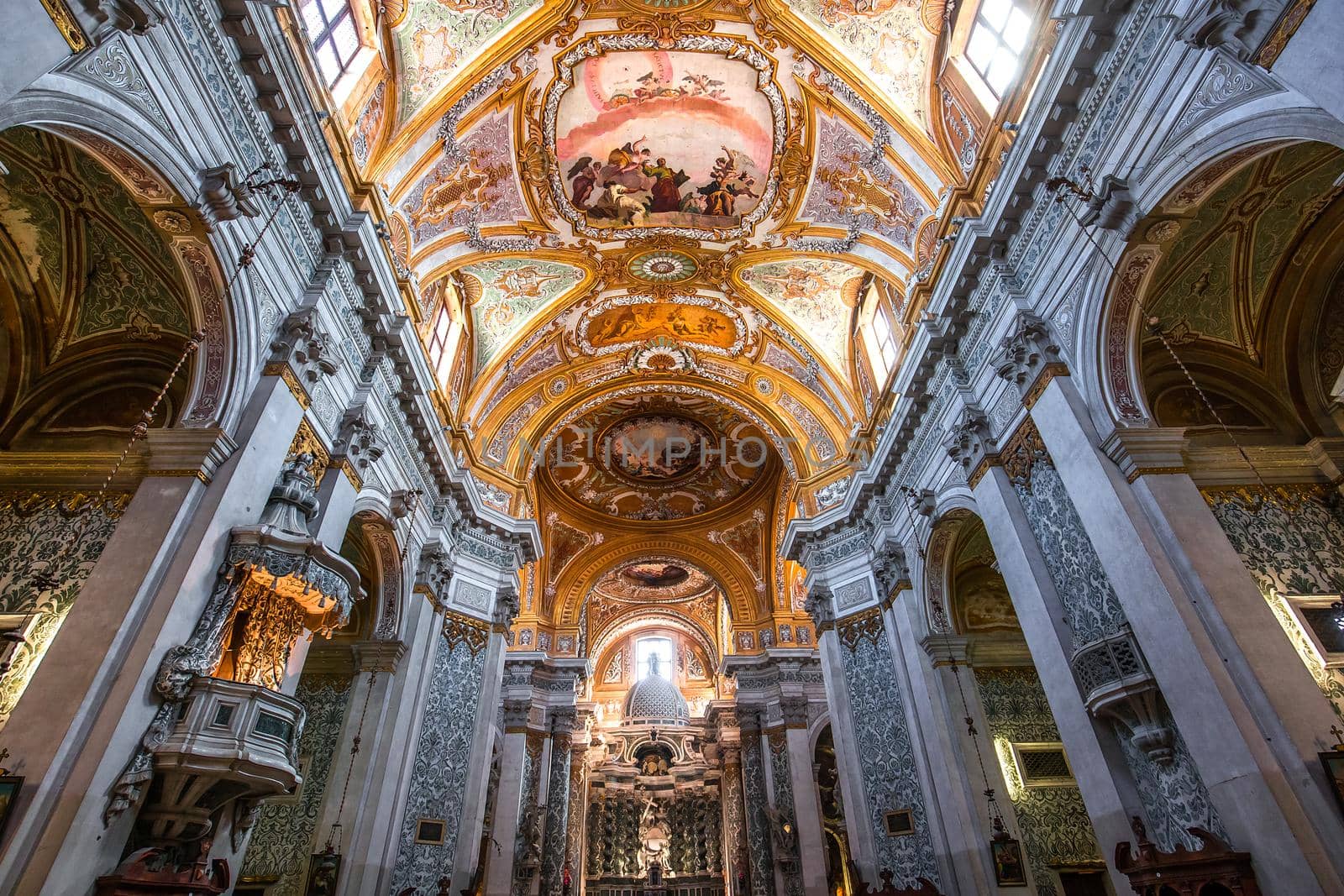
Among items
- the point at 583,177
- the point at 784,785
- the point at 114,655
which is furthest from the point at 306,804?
the point at 784,785

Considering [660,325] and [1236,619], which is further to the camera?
[660,325]

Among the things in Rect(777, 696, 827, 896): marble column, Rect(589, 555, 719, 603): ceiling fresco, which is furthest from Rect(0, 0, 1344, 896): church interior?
Rect(589, 555, 719, 603): ceiling fresco

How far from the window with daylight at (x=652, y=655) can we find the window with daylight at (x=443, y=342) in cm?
2566

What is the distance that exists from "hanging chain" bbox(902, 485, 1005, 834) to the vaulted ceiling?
2.75 meters

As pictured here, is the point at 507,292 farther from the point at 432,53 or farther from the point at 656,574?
the point at 656,574

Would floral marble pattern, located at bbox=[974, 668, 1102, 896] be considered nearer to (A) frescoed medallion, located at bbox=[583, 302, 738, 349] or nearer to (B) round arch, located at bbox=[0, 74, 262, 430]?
(A) frescoed medallion, located at bbox=[583, 302, 738, 349]

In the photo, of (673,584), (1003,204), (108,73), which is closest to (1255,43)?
(1003,204)

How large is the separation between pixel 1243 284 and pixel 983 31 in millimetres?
4455

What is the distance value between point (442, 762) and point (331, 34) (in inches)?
417

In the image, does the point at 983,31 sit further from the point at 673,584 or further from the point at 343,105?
the point at 673,584

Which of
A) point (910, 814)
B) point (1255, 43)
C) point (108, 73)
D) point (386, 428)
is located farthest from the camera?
point (910, 814)

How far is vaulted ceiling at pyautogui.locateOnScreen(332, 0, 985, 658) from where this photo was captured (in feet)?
34.8

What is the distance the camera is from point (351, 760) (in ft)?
34.8

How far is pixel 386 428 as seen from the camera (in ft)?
36.2
